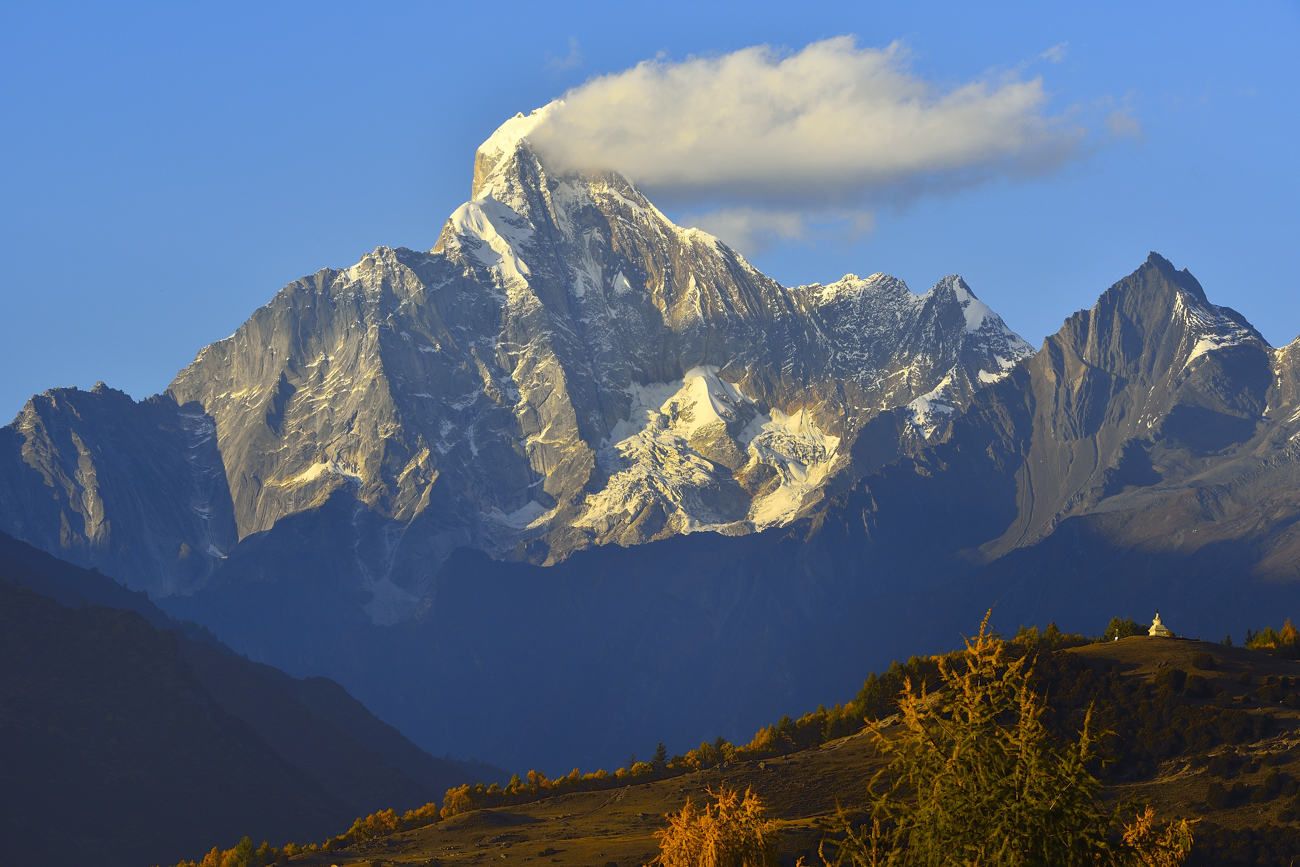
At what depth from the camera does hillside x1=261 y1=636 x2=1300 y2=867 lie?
11369 centimetres

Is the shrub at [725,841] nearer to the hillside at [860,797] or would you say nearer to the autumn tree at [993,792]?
the autumn tree at [993,792]

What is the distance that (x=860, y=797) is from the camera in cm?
12825

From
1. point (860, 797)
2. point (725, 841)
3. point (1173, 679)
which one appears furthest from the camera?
point (1173, 679)

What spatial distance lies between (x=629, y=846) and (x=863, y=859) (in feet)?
240

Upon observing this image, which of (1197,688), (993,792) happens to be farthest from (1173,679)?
(993,792)

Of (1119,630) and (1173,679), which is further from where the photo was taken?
(1119,630)

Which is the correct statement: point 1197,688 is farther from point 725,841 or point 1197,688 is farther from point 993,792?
point 993,792

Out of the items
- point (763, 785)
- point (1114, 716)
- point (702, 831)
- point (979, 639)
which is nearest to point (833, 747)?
point (763, 785)

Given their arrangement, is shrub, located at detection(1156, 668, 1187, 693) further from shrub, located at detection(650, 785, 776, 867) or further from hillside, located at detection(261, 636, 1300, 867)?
shrub, located at detection(650, 785, 776, 867)

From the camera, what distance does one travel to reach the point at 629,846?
121 metres

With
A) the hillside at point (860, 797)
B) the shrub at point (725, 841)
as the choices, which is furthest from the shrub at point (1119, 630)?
the shrub at point (725, 841)

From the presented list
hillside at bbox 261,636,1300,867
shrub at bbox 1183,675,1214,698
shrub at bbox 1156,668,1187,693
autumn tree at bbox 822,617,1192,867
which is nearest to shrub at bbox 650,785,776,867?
autumn tree at bbox 822,617,1192,867

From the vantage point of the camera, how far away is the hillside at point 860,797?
373ft

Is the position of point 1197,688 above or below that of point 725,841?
above
